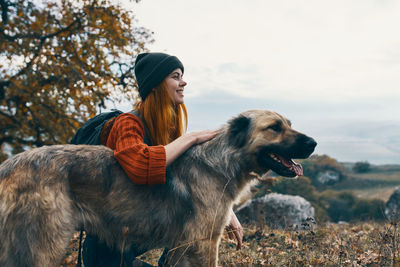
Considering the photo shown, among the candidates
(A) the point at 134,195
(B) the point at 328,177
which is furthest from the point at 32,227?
(B) the point at 328,177

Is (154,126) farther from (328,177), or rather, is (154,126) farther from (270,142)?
(328,177)

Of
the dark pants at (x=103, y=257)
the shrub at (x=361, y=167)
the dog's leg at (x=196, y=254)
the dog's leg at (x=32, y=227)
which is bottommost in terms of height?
the shrub at (x=361, y=167)

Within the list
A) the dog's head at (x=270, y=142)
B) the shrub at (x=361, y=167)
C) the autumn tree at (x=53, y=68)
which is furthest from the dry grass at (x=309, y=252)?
the shrub at (x=361, y=167)

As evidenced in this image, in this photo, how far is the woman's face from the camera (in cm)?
363

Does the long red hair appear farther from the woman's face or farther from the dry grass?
the dry grass

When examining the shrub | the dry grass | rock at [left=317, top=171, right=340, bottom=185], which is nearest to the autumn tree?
the dry grass

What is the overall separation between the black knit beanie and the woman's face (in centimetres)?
6

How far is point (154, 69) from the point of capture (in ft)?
11.7

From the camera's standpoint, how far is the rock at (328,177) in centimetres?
5316

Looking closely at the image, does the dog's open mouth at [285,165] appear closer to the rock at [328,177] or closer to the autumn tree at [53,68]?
the autumn tree at [53,68]

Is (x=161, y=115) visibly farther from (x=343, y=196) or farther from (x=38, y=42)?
(x=343, y=196)

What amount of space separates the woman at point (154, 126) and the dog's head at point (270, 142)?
1.05 feet

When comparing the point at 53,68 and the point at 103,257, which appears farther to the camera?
the point at 53,68

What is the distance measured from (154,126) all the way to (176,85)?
1.71 ft
